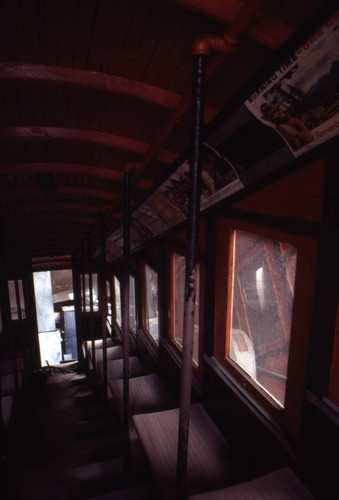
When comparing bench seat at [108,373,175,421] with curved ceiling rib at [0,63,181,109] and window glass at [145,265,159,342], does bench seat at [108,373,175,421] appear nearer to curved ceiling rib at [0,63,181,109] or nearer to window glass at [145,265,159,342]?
window glass at [145,265,159,342]

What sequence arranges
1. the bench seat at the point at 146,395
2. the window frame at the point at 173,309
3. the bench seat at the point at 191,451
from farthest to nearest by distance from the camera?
the bench seat at the point at 146,395
the window frame at the point at 173,309
the bench seat at the point at 191,451

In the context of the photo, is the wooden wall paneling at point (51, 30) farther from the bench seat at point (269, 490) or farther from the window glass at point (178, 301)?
the window glass at point (178, 301)

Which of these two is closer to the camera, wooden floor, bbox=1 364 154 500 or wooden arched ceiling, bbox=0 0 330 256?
wooden arched ceiling, bbox=0 0 330 256

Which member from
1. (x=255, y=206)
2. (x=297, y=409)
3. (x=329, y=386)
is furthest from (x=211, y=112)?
(x=297, y=409)

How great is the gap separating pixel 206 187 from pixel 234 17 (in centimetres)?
167

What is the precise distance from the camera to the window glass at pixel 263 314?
3.71 metres

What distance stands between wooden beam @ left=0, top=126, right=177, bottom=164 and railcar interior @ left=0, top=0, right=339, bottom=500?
0.06 ft

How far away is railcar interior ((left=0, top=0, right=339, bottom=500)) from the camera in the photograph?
6.34 feet

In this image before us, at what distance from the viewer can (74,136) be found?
3.69 meters

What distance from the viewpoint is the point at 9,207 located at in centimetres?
663

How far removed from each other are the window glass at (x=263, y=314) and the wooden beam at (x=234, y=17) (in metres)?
1.67

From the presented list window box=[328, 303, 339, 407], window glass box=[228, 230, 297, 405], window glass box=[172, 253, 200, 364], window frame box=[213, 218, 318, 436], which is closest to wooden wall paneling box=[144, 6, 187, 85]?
window frame box=[213, 218, 318, 436]

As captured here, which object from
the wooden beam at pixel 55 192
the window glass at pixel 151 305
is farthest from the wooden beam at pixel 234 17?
the window glass at pixel 151 305

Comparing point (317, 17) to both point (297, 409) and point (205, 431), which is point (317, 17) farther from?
point (205, 431)
